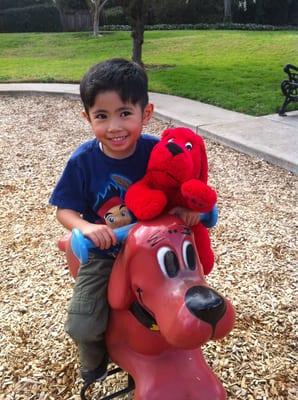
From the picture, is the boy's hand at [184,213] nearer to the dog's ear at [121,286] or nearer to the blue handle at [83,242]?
the blue handle at [83,242]

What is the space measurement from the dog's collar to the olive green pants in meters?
0.19

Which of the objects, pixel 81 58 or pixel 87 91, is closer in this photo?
pixel 87 91

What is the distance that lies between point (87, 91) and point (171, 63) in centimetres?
1145

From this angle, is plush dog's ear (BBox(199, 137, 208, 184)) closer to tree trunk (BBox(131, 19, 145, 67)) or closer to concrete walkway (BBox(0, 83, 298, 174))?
concrete walkway (BBox(0, 83, 298, 174))

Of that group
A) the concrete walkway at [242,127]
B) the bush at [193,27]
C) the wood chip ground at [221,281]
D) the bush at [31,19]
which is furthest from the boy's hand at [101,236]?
the bush at [31,19]

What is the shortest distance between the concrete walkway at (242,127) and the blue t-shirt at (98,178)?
3705 millimetres

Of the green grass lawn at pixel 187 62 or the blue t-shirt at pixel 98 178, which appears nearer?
the blue t-shirt at pixel 98 178

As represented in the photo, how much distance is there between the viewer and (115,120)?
5.05 ft

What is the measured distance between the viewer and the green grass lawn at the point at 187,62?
848 centimetres

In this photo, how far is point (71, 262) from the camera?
1.89m

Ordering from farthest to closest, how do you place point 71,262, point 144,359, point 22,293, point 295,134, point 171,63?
point 171,63 → point 295,134 → point 22,293 → point 71,262 → point 144,359

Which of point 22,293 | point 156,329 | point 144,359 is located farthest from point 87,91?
point 22,293

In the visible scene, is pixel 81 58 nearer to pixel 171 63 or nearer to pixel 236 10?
pixel 171 63

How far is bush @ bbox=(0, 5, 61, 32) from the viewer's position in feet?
89.0
